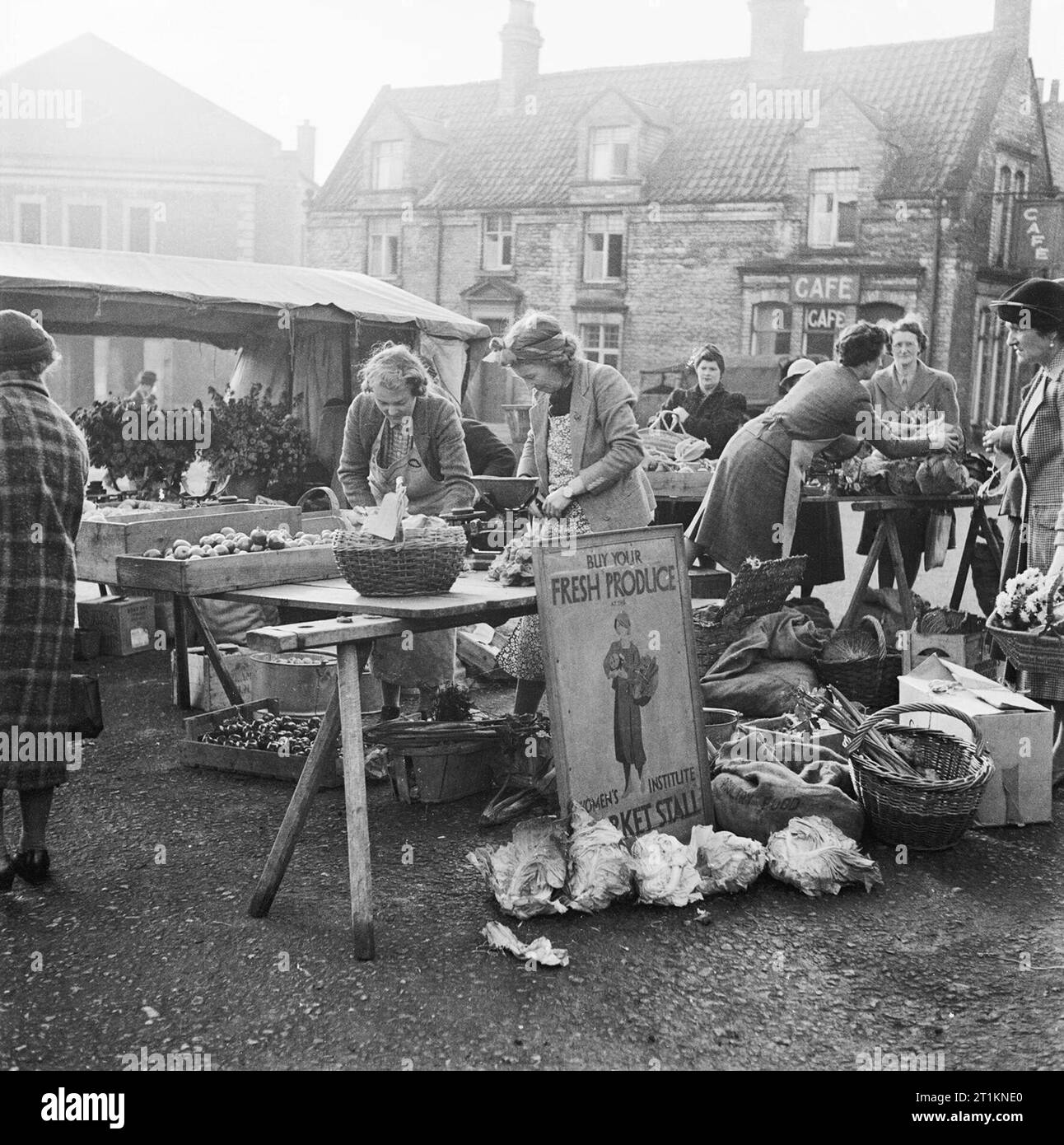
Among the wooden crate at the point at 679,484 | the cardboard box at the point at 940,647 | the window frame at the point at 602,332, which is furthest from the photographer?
the window frame at the point at 602,332

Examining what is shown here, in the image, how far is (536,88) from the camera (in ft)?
114

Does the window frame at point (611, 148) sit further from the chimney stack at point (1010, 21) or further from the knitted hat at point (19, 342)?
the knitted hat at point (19, 342)

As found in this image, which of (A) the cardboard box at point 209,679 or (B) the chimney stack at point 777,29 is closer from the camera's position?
(A) the cardboard box at point 209,679

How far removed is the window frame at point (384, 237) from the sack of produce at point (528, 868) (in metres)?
30.8

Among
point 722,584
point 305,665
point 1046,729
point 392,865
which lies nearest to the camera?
point 392,865

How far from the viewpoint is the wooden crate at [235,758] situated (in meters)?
5.61

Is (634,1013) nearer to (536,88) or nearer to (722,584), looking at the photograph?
(722,584)

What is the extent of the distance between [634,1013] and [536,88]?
34.1 metres

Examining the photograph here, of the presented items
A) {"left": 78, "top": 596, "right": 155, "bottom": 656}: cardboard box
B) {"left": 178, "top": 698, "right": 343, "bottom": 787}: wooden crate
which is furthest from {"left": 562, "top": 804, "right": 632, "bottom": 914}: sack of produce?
{"left": 78, "top": 596, "right": 155, "bottom": 656}: cardboard box

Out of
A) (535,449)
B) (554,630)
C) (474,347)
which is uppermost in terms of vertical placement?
(474,347)

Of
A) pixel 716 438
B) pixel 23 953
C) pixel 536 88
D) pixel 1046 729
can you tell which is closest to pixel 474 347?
pixel 716 438

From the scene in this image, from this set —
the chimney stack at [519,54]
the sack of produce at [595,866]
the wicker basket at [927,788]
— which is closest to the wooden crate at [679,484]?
the wicker basket at [927,788]

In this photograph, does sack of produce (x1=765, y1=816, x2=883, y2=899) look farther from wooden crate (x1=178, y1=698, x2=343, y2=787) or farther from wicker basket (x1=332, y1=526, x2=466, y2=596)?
wooden crate (x1=178, y1=698, x2=343, y2=787)

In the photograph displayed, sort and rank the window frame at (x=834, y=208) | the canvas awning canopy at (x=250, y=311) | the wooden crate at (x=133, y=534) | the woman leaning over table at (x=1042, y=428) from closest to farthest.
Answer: the woman leaning over table at (x=1042, y=428) < the wooden crate at (x=133, y=534) < the canvas awning canopy at (x=250, y=311) < the window frame at (x=834, y=208)
